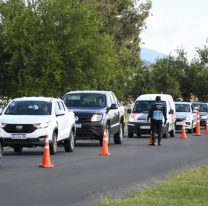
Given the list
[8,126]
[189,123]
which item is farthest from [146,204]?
[189,123]

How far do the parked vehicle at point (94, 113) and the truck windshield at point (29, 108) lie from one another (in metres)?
3.68

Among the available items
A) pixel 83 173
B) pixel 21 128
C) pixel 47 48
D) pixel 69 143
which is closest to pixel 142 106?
pixel 47 48

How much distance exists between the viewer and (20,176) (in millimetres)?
13664

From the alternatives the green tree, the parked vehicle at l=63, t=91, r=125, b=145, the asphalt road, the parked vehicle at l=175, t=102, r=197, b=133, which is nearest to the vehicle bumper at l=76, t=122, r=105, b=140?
the parked vehicle at l=63, t=91, r=125, b=145

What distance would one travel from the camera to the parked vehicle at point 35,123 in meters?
18.9

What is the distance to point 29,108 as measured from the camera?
20.0m

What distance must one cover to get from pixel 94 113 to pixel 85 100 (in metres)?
1.22

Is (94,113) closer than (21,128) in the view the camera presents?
No

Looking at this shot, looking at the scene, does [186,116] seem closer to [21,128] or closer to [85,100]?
[85,100]

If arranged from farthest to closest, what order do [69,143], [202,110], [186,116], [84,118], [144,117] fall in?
1. [202,110]
2. [186,116]
3. [144,117]
4. [84,118]
5. [69,143]

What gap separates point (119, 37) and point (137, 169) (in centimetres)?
5553

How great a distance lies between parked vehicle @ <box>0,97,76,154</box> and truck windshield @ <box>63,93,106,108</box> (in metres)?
3.36

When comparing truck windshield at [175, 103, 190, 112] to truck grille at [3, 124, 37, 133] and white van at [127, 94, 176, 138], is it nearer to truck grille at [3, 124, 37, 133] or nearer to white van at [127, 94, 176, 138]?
white van at [127, 94, 176, 138]

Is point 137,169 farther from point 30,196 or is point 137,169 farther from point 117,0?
point 117,0
